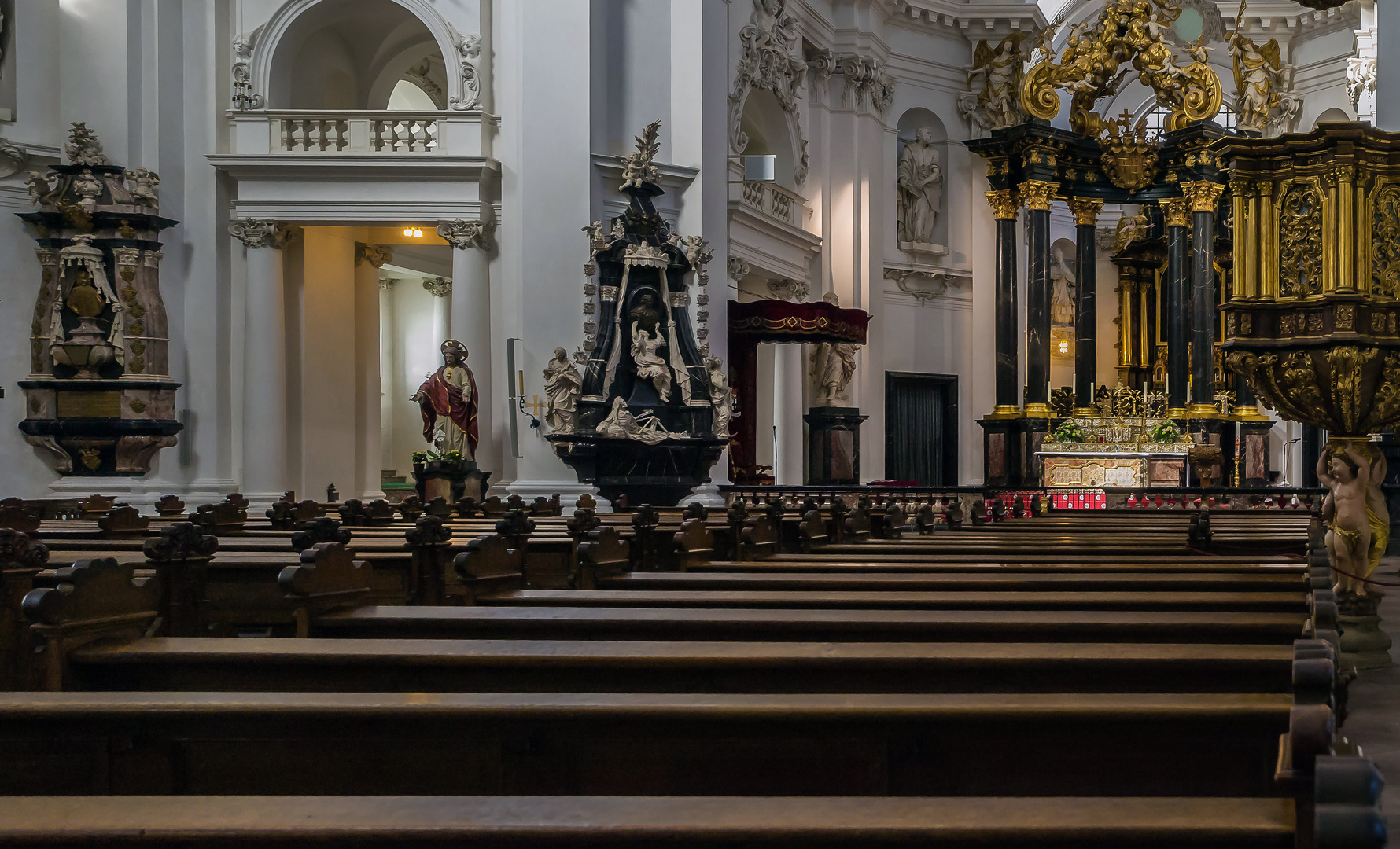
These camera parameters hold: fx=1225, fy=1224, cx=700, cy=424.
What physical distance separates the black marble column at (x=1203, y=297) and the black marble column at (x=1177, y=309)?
0.14 meters

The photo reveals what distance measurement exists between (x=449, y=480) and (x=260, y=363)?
9.45ft

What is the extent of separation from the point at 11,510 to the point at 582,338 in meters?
6.20

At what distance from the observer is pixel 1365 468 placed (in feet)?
17.9

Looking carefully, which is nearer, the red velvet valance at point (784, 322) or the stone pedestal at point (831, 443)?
the red velvet valance at point (784, 322)

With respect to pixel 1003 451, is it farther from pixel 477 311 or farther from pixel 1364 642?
pixel 1364 642

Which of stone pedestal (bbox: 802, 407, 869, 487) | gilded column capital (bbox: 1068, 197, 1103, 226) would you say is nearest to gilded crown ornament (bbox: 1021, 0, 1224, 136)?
gilded column capital (bbox: 1068, 197, 1103, 226)

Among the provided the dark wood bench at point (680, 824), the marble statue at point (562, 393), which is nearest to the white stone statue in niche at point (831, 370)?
the marble statue at point (562, 393)

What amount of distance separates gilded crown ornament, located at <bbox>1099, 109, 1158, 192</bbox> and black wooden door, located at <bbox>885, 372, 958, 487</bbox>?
412 cm

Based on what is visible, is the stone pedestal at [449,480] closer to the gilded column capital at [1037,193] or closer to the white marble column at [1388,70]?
the white marble column at [1388,70]

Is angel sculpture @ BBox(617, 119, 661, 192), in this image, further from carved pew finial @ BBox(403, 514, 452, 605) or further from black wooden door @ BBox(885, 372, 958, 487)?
black wooden door @ BBox(885, 372, 958, 487)

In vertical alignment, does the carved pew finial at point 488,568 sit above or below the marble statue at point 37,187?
below

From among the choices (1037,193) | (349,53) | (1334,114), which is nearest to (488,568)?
(349,53)

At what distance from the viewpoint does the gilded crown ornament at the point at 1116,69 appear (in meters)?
18.2

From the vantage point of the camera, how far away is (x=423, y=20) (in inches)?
546
